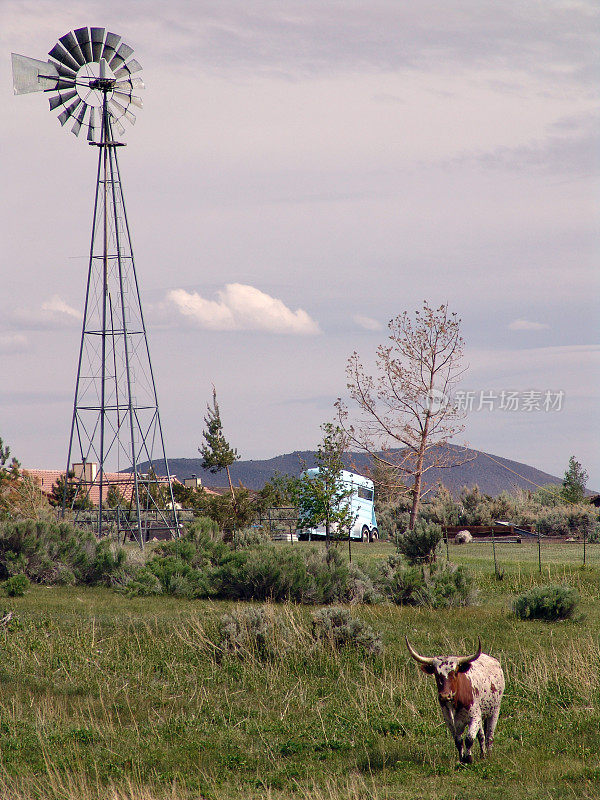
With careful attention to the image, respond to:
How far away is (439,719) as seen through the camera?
10.2m

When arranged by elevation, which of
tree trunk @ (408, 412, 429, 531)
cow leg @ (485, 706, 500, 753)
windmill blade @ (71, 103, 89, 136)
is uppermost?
windmill blade @ (71, 103, 89, 136)

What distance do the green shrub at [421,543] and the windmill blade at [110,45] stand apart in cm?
1845

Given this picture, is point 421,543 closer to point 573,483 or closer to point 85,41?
point 85,41

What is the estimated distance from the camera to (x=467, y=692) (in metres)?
7.73

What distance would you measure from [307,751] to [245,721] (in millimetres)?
1224

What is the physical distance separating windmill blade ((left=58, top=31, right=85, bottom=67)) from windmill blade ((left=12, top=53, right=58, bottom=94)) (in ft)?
2.57

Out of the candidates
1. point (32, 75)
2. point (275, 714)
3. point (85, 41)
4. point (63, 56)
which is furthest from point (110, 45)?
point (275, 714)

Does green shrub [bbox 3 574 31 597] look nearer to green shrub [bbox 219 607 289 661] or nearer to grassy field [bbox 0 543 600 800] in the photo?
grassy field [bbox 0 543 600 800]

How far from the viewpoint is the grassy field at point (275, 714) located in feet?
27.1

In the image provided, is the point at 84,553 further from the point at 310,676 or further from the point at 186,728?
the point at 186,728

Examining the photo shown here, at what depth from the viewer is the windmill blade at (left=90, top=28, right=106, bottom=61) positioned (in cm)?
2800

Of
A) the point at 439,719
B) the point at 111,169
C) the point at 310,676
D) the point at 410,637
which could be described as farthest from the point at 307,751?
the point at 111,169

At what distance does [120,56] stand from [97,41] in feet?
3.01

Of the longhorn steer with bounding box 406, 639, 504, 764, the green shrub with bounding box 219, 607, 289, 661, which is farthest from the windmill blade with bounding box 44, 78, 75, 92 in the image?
the longhorn steer with bounding box 406, 639, 504, 764
